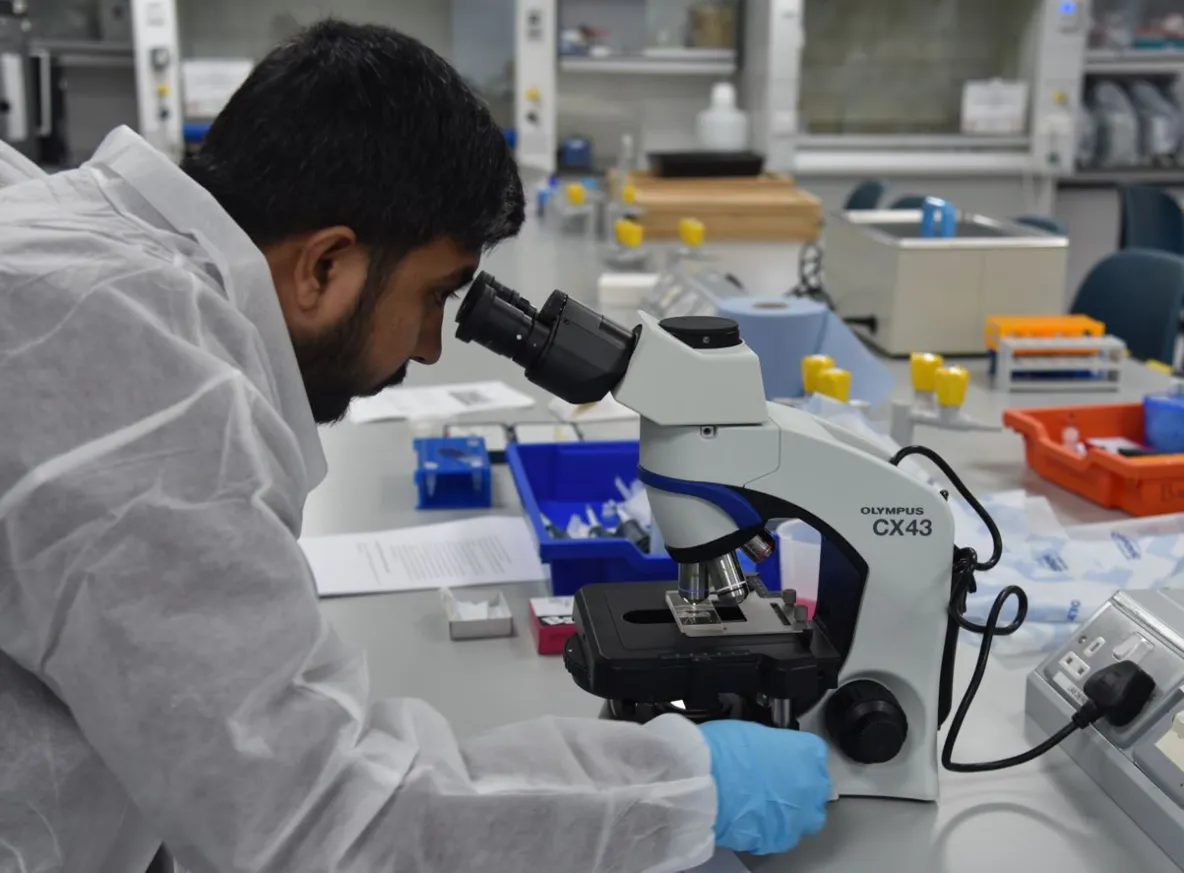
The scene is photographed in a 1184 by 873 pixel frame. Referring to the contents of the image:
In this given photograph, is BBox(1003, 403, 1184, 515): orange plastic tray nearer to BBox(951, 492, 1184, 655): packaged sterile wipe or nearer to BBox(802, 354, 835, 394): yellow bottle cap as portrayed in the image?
BBox(951, 492, 1184, 655): packaged sterile wipe

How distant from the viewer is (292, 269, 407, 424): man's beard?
Answer: 88 cm

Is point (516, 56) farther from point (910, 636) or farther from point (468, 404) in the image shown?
point (910, 636)

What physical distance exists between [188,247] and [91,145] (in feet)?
17.6

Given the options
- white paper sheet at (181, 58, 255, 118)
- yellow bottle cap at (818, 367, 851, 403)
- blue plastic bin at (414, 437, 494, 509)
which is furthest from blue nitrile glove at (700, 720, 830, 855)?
white paper sheet at (181, 58, 255, 118)

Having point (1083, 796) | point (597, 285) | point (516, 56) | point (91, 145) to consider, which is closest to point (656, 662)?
point (1083, 796)

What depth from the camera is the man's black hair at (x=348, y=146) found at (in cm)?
83

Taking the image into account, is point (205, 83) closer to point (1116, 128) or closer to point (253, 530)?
point (1116, 128)

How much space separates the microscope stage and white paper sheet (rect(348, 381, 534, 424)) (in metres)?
1.16

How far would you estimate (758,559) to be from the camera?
0.98m

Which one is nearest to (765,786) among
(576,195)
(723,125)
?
(576,195)

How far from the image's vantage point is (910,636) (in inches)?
38.5

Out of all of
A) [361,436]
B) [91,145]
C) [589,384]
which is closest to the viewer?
[589,384]

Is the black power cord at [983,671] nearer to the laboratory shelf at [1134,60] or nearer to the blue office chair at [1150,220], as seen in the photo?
the blue office chair at [1150,220]

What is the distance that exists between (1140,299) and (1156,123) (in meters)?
2.80
